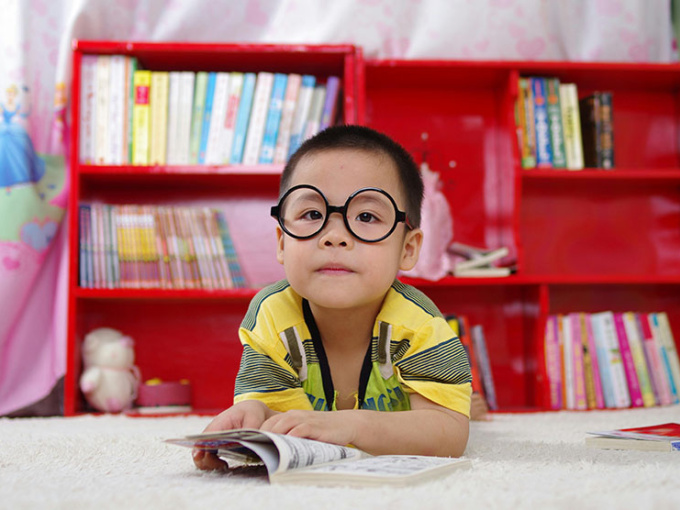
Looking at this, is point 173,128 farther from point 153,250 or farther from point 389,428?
point 389,428

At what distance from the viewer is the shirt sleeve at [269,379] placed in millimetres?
1125

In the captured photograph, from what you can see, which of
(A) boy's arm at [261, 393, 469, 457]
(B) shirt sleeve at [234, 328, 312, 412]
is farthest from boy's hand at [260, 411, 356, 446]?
(B) shirt sleeve at [234, 328, 312, 412]

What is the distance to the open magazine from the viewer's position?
0.72 metres

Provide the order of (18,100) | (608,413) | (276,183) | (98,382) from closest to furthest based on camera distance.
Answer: (608,413)
(98,382)
(18,100)
(276,183)

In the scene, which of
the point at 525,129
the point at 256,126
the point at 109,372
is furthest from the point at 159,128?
the point at 525,129

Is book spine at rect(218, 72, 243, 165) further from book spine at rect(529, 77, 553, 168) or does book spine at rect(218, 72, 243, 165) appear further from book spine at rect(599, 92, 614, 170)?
book spine at rect(599, 92, 614, 170)

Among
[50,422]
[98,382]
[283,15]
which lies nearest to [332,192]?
[50,422]

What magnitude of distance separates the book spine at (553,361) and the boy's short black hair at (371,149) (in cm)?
109

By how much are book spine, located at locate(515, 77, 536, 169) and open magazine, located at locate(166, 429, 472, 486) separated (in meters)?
1.56

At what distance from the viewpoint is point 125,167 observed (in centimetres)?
216

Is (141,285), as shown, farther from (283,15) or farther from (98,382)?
(283,15)

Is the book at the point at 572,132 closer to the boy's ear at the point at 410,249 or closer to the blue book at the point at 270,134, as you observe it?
the blue book at the point at 270,134

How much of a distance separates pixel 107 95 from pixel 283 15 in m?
0.65

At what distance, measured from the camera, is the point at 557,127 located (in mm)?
2273
